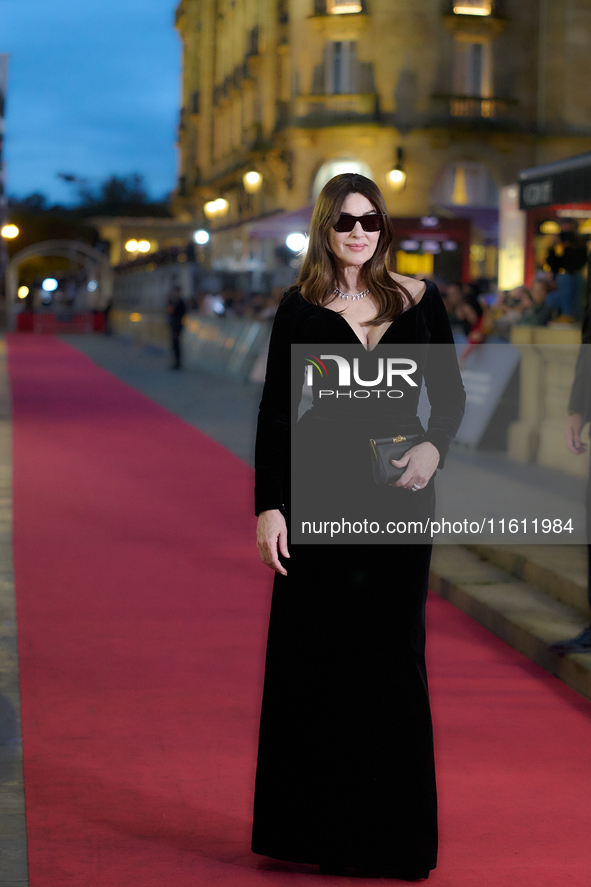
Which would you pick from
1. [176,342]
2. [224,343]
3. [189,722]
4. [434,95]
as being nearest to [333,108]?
[434,95]

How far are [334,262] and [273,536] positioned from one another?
2.52 ft

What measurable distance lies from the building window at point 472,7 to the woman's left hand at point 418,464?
3701cm

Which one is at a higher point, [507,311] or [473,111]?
[473,111]

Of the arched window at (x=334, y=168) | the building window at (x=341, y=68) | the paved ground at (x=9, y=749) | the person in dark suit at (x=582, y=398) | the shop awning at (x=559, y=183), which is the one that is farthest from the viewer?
the arched window at (x=334, y=168)

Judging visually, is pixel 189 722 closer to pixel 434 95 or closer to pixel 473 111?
pixel 434 95

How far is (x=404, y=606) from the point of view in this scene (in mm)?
3432

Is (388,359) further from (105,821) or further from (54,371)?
(54,371)

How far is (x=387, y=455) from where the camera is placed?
3.32 meters

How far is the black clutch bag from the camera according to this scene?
3.32m

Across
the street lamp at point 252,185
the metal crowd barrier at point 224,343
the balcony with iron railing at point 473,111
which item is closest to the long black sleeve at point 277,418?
the metal crowd barrier at point 224,343

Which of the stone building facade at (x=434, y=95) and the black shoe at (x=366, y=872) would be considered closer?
the black shoe at (x=366, y=872)

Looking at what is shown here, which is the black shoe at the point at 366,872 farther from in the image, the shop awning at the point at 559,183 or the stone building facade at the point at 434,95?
the stone building facade at the point at 434,95

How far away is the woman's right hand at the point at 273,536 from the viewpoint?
340 centimetres

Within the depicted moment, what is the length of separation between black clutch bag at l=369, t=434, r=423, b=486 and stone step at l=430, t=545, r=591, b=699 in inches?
94.4
